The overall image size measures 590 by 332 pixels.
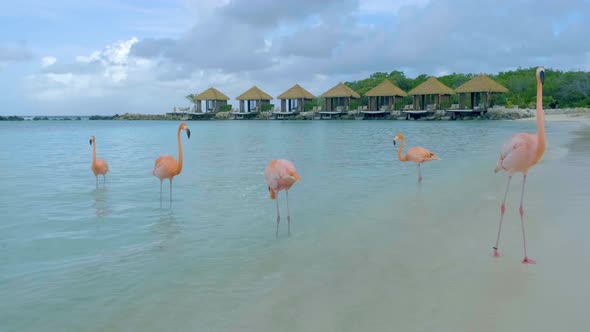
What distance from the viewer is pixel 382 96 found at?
200ft

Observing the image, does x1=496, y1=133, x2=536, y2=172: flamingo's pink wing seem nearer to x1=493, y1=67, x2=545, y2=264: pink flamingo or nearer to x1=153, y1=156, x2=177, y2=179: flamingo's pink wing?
x1=493, y1=67, x2=545, y2=264: pink flamingo

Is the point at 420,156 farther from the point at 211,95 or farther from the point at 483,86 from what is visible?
the point at 211,95

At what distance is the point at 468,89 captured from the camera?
4925cm

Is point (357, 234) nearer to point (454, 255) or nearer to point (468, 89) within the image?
point (454, 255)

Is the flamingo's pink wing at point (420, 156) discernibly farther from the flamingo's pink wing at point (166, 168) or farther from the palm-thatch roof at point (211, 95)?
the palm-thatch roof at point (211, 95)

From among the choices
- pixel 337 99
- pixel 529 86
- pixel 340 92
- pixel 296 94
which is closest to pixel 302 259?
pixel 340 92

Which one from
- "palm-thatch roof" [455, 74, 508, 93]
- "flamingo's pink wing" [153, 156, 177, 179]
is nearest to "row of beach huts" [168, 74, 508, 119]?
"palm-thatch roof" [455, 74, 508, 93]

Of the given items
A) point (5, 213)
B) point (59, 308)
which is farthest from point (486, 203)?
point (5, 213)

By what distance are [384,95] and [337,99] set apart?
1318cm

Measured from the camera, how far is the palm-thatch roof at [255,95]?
217 ft

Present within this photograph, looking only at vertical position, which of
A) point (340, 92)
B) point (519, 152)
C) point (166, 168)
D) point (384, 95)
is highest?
point (340, 92)

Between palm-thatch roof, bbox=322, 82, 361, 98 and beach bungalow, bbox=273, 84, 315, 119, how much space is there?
3.63 metres

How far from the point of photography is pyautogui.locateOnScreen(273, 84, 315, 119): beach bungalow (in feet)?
211

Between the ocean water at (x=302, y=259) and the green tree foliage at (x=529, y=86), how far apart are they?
163 ft
